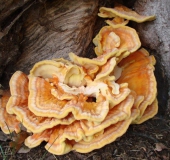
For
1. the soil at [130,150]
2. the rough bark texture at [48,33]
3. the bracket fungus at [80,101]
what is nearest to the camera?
the bracket fungus at [80,101]

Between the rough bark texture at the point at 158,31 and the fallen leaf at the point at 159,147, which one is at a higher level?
the rough bark texture at the point at 158,31

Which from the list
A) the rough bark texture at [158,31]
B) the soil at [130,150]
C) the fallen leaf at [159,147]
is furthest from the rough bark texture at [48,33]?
the fallen leaf at [159,147]

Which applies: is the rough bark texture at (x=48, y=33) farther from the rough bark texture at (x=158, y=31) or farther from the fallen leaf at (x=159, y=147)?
the fallen leaf at (x=159, y=147)

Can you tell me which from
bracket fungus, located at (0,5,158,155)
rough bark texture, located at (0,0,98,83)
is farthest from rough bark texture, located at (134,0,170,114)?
rough bark texture, located at (0,0,98,83)

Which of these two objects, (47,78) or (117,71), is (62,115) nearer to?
(47,78)

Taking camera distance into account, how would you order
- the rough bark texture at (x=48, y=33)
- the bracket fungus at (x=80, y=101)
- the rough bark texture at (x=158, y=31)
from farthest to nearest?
the rough bark texture at (x=158, y=31)
the rough bark texture at (x=48, y=33)
the bracket fungus at (x=80, y=101)

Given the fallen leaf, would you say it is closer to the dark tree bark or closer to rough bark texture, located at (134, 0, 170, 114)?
the dark tree bark

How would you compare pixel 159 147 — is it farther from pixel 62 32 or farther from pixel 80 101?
pixel 62 32
